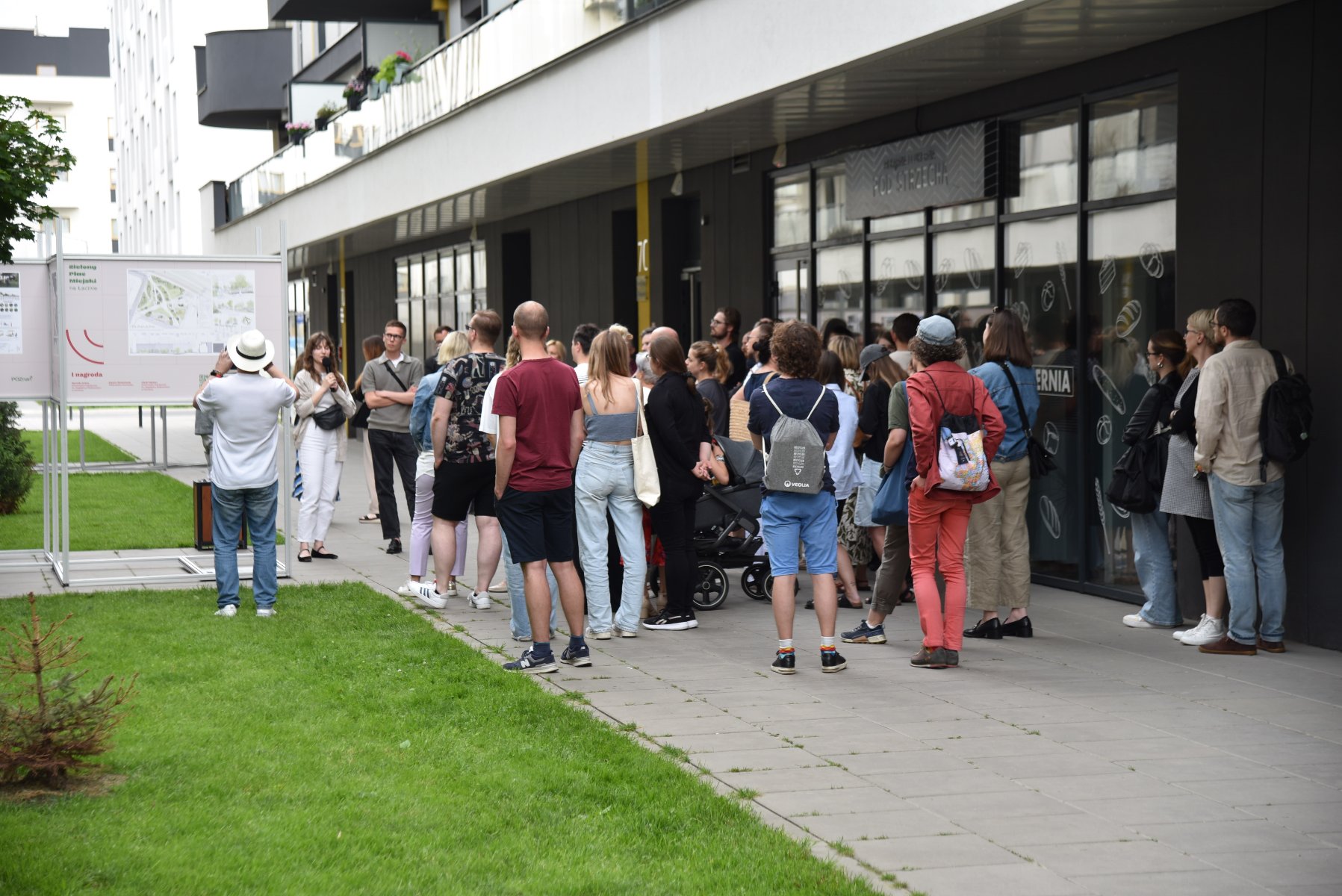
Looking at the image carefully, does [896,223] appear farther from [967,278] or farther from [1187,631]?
[1187,631]

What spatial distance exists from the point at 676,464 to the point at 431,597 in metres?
2.14

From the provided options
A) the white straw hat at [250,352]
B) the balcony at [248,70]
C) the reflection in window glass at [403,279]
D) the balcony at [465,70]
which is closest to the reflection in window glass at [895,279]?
the balcony at [465,70]

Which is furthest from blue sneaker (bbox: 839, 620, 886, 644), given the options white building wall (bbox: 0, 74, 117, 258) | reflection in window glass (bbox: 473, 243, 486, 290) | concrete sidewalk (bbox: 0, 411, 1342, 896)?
white building wall (bbox: 0, 74, 117, 258)

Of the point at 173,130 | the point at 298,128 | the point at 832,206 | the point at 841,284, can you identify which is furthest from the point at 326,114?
the point at 173,130

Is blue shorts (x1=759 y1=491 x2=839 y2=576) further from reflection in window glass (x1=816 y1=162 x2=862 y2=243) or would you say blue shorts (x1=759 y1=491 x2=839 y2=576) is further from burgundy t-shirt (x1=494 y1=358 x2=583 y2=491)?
reflection in window glass (x1=816 y1=162 x2=862 y2=243)

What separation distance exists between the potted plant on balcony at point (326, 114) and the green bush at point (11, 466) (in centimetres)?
868

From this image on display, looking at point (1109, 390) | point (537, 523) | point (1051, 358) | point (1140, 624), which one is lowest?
point (1140, 624)

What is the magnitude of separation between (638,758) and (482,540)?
13.4 ft

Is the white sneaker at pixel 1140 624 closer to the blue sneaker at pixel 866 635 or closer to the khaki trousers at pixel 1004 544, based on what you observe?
the khaki trousers at pixel 1004 544

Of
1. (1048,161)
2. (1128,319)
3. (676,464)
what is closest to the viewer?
(676,464)

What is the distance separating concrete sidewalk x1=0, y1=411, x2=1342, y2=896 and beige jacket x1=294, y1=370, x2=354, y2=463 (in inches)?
135

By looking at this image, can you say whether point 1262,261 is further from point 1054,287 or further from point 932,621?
point 932,621

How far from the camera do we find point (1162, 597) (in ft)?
31.4

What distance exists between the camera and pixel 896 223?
13.1 meters
